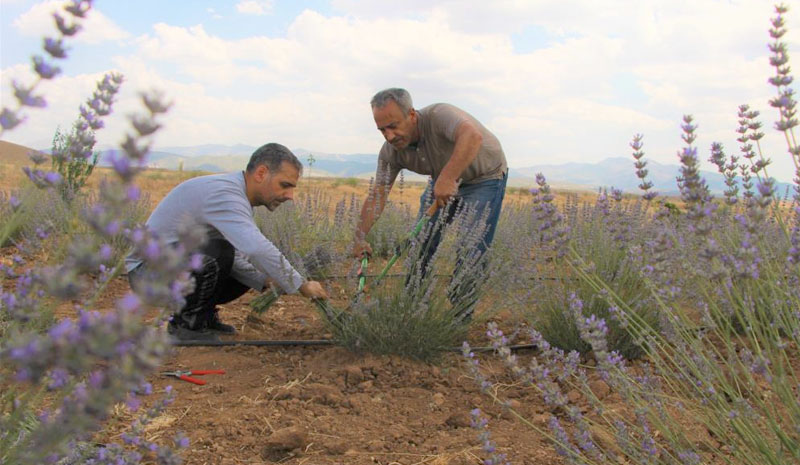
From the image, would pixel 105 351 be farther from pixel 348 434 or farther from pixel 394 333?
pixel 394 333

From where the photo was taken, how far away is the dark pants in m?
3.53

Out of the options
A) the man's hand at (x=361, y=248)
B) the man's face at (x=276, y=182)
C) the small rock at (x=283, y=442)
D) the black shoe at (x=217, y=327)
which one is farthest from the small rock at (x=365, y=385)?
the black shoe at (x=217, y=327)

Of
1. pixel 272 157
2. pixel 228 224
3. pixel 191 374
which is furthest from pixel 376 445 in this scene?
pixel 272 157

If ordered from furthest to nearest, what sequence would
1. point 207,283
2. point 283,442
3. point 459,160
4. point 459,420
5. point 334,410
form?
point 459,160, point 207,283, point 334,410, point 459,420, point 283,442

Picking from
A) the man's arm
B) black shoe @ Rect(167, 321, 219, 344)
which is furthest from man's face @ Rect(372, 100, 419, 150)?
black shoe @ Rect(167, 321, 219, 344)

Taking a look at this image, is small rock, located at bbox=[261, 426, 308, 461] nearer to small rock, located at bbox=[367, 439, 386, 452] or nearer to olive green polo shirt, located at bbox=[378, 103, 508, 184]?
small rock, located at bbox=[367, 439, 386, 452]

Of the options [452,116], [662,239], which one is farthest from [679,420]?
[452,116]

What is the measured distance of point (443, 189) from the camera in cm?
382

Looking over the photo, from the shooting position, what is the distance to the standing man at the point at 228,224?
3.13m

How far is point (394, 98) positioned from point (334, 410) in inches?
81.4

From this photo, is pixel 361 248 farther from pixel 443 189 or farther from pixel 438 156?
pixel 438 156

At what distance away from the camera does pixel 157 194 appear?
1441 cm

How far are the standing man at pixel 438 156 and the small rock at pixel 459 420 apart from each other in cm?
130

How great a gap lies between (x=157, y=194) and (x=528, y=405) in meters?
13.0
